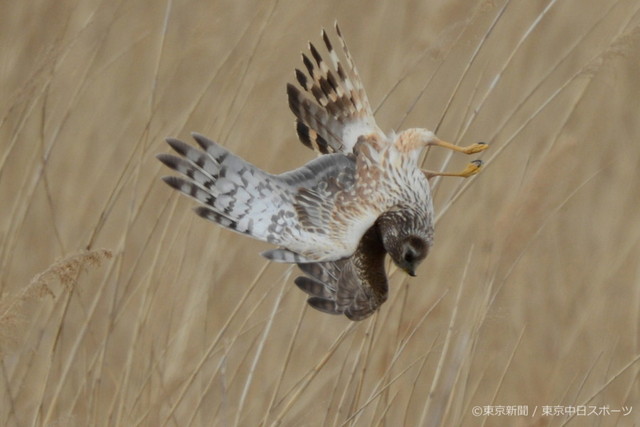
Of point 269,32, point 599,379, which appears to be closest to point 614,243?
point 599,379

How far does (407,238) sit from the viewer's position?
Answer: 5.82ft

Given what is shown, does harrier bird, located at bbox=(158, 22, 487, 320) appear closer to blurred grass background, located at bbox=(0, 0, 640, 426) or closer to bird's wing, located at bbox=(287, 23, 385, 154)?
bird's wing, located at bbox=(287, 23, 385, 154)

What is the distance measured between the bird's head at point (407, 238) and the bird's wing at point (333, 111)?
0.24 m

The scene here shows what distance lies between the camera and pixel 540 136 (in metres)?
4.02

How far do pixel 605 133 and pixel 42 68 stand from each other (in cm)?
291

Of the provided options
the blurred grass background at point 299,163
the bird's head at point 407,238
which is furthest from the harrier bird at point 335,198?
the blurred grass background at point 299,163

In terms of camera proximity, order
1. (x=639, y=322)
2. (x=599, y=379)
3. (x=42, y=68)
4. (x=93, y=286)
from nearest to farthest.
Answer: (x=42, y=68), (x=639, y=322), (x=599, y=379), (x=93, y=286)

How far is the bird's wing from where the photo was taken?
2.04 metres

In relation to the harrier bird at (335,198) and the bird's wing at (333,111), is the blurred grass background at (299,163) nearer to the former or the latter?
the bird's wing at (333,111)

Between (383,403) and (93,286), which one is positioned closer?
(383,403)

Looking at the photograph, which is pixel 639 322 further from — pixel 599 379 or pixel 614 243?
pixel 614 243

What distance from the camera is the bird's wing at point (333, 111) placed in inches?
80.4

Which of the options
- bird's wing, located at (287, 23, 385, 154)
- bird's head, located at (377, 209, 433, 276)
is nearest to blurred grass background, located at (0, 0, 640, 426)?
bird's wing, located at (287, 23, 385, 154)

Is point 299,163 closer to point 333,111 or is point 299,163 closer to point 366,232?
point 333,111
